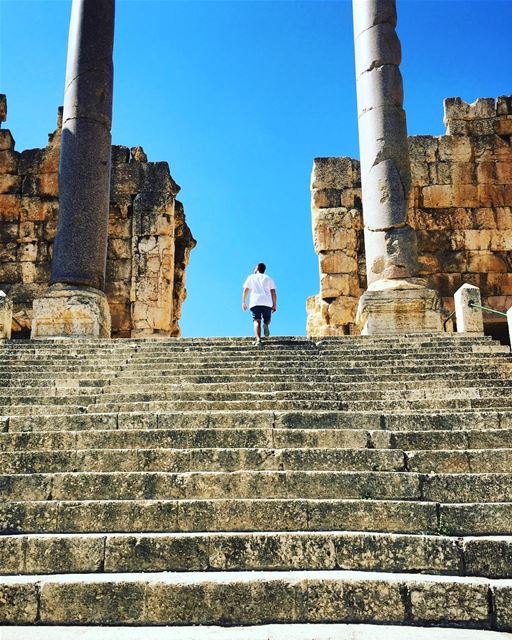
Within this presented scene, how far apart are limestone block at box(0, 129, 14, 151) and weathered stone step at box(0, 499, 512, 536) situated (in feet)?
44.8

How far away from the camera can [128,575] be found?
3.69m

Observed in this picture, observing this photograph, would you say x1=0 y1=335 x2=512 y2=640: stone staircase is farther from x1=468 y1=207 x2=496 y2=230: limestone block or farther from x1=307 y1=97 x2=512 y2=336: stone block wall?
x1=468 y1=207 x2=496 y2=230: limestone block

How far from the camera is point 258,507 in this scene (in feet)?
13.7

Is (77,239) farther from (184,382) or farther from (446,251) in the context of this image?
(446,251)

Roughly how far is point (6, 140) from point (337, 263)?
9033 mm

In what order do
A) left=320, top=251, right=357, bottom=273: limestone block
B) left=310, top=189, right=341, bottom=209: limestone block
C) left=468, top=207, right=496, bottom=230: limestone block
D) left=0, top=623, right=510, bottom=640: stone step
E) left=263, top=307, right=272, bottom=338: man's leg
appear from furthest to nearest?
left=310, top=189, right=341, bottom=209: limestone block → left=468, top=207, right=496, bottom=230: limestone block → left=320, top=251, right=357, bottom=273: limestone block → left=263, top=307, right=272, bottom=338: man's leg → left=0, top=623, right=510, bottom=640: stone step

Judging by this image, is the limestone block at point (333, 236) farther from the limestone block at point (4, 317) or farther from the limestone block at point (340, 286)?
the limestone block at point (4, 317)

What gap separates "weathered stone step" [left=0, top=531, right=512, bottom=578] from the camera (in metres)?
3.77

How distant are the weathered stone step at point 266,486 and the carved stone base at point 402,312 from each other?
6142 millimetres

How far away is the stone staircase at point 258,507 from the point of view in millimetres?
3457

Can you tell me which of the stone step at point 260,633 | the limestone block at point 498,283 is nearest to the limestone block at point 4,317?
the stone step at point 260,633

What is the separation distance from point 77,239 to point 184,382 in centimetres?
513

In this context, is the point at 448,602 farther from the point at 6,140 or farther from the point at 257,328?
the point at 6,140

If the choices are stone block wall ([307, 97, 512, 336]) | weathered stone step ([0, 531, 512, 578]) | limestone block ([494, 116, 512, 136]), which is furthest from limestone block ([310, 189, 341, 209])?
weathered stone step ([0, 531, 512, 578])
